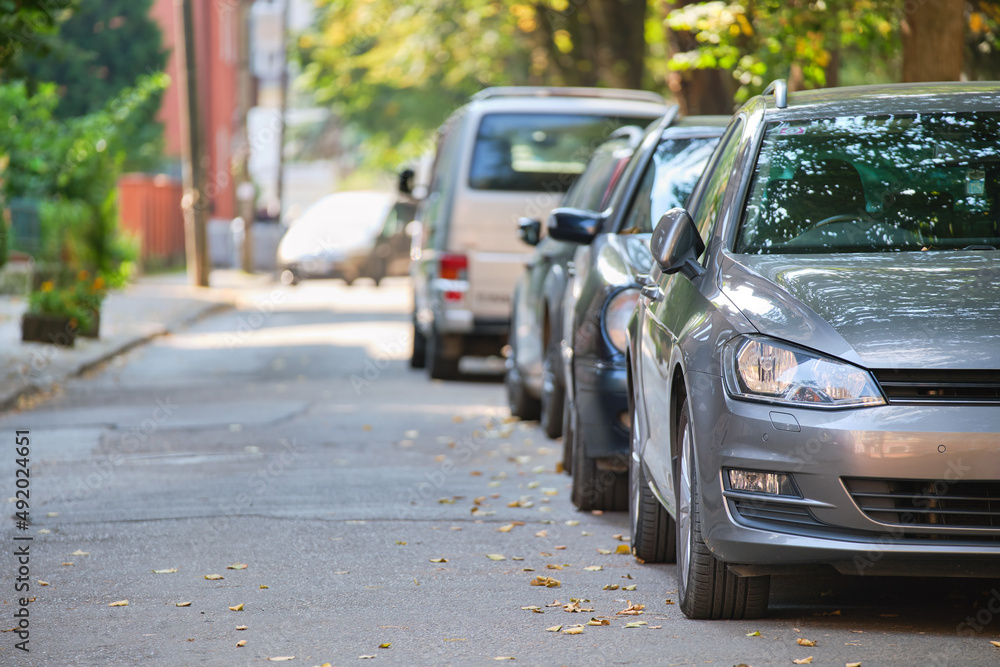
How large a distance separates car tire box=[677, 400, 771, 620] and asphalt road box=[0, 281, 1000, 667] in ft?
0.26

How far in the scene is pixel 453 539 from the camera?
7035 mm

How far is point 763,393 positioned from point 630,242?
3.19 m

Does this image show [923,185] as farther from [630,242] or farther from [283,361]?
[283,361]

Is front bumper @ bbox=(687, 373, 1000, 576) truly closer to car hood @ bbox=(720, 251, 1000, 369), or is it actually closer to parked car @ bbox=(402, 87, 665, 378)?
car hood @ bbox=(720, 251, 1000, 369)

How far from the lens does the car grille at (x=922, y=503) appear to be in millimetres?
4699

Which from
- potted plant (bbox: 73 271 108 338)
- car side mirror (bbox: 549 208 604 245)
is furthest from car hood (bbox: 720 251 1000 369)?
potted plant (bbox: 73 271 108 338)

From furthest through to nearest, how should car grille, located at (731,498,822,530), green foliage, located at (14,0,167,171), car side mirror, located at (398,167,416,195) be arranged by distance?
1. green foliage, located at (14,0,167,171)
2. car side mirror, located at (398,167,416,195)
3. car grille, located at (731,498,822,530)

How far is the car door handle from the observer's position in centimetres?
612

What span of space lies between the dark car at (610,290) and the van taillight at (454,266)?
4.38 meters

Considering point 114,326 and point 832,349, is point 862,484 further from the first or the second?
point 114,326

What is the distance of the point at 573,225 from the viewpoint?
27.2 feet

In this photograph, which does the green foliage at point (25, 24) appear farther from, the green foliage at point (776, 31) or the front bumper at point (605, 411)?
the front bumper at point (605, 411)

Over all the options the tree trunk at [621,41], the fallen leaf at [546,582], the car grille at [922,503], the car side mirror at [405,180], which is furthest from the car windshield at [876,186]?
the tree trunk at [621,41]

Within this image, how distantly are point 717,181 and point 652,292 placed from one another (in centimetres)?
52
